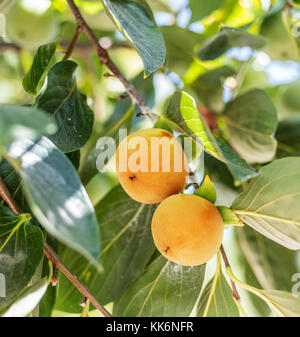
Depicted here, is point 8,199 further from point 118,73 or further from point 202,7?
point 202,7

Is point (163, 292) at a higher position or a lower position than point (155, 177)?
lower

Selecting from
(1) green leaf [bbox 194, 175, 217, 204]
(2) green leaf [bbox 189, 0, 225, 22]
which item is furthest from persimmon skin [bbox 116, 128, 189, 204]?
(2) green leaf [bbox 189, 0, 225, 22]

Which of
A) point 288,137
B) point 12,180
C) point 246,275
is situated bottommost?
point 246,275

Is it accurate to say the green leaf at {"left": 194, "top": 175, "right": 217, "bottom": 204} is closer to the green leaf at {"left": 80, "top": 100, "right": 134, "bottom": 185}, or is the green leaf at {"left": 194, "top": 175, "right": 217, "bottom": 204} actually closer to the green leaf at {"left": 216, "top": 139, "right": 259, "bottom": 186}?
the green leaf at {"left": 216, "top": 139, "right": 259, "bottom": 186}

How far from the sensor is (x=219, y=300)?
33.4 inches

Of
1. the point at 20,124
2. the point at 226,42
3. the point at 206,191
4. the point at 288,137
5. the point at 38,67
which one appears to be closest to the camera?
the point at 20,124

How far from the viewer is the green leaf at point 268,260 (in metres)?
1.03

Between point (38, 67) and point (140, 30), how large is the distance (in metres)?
0.22

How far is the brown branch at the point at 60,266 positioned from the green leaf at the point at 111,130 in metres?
0.24

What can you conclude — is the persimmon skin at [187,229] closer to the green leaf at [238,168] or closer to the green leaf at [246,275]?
the green leaf at [238,168]

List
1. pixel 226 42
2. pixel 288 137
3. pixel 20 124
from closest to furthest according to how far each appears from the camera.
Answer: pixel 20 124, pixel 226 42, pixel 288 137

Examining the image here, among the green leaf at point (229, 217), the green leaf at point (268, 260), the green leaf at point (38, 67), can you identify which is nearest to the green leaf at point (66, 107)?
the green leaf at point (38, 67)

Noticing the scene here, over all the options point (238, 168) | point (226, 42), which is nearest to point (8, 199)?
point (238, 168)

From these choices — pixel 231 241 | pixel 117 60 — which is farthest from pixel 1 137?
pixel 117 60
